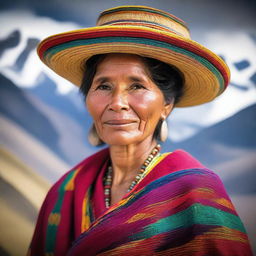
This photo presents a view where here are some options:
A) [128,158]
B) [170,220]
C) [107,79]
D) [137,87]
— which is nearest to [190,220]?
[170,220]

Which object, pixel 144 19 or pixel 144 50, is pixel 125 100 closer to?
pixel 144 50

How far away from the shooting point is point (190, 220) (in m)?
1.38

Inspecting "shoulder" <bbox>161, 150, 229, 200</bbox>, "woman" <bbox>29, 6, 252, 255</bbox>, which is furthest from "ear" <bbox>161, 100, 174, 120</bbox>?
"shoulder" <bbox>161, 150, 229, 200</bbox>

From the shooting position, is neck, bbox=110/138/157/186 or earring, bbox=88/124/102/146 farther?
earring, bbox=88/124/102/146

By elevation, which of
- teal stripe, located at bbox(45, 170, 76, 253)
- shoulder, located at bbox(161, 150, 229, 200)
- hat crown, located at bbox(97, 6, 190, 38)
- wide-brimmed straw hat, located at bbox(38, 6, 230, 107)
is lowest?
teal stripe, located at bbox(45, 170, 76, 253)

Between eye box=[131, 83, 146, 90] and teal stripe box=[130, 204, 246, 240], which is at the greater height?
eye box=[131, 83, 146, 90]

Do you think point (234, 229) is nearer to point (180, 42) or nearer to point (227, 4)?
point (180, 42)

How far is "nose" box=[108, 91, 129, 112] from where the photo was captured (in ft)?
5.17

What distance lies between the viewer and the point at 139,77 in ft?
5.25

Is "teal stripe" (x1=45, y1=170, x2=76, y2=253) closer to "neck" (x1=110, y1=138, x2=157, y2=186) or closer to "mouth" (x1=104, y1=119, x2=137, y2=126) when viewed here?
"neck" (x1=110, y1=138, x2=157, y2=186)

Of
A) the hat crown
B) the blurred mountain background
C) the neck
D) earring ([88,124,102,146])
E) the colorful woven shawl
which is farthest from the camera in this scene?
the blurred mountain background

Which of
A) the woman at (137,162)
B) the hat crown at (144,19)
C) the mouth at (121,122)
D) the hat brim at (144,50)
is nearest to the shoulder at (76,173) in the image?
the woman at (137,162)

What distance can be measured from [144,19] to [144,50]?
0.56 feet

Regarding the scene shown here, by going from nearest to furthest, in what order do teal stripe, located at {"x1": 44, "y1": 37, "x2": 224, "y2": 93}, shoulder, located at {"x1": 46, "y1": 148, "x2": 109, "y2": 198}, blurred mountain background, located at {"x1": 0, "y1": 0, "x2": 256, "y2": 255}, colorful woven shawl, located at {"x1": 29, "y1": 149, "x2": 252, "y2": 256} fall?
1. colorful woven shawl, located at {"x1": 29, "y1": 149, "x2": 252, "y2": 256}
2. teal stripe, located at {"x1": 44, "y1": 37, "x2": 224, "y2": 93}
3. shoulder, located at {"x1": 46, "y1": 148, "x2": 109, "y2": 198}
4. blurred mountain background, located at {"x1": 0, "y1": 0, "x2": 256, "y2": 255}
